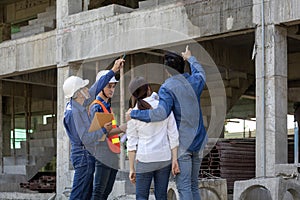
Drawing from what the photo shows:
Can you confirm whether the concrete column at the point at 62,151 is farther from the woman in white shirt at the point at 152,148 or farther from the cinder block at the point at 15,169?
the woman in white shirt at the point at 152,148

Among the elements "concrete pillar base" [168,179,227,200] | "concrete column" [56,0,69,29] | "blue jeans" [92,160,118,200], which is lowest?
"concrete pillar base" [168,179,227,200]

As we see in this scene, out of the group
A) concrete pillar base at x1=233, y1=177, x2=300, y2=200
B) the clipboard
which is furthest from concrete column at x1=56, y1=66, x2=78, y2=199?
the clipboard

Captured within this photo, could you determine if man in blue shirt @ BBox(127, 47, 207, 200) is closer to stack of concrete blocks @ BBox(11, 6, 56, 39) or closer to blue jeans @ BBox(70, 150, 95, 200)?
blue jeans @ BBox(70, 150, 95, 200)

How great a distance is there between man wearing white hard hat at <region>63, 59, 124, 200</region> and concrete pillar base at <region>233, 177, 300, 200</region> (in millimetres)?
2887

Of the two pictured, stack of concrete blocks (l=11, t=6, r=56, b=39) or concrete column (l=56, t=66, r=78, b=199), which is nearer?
concrete column (l=56, t=66, r=78, b=199)

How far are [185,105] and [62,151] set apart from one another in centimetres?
976

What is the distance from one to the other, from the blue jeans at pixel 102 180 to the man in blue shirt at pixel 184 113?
3.34ft

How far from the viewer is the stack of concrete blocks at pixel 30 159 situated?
21438 mm

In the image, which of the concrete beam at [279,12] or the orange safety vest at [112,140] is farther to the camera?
the concrete beam at [279,12]

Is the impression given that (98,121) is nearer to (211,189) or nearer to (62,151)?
(211,189)

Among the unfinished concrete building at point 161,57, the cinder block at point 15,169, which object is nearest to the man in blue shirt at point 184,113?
the unfinished concrete building at point 161,57

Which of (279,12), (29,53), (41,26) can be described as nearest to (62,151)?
(29,53)

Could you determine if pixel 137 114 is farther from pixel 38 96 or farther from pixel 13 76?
pixel 38 96

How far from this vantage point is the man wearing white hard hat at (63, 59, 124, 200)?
835 centimetres
